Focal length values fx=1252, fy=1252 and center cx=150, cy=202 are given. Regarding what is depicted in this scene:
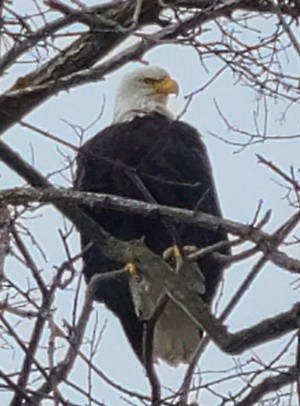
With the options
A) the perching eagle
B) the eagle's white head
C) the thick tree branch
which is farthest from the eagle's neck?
the thick tree branch

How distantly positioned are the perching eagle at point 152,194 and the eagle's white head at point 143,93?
222 mm

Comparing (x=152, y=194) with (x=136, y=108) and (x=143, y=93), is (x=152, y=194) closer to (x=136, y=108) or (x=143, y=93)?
(x=136, y=108)

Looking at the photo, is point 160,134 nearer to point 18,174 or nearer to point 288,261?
point 18,174

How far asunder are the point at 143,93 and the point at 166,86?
108 mm

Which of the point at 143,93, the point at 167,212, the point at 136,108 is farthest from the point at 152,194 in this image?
the point at 167,212

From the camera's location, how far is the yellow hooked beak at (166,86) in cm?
519

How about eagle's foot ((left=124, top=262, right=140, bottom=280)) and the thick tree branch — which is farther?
eagle's foot ((left=124, top=262, right=140, bottom=280))

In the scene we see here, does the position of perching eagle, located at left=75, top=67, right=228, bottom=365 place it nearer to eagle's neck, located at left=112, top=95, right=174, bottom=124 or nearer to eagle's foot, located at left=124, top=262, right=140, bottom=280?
eagle's neck, located at left=112, top=95, right=174, bottom=124

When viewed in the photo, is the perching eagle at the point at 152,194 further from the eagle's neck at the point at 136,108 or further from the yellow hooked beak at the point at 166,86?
the yellow hooked beak at the point at 166,86

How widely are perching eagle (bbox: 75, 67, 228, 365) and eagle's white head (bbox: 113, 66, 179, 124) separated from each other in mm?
222

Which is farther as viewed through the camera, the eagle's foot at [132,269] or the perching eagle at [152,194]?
the perching eagle at [152,194]

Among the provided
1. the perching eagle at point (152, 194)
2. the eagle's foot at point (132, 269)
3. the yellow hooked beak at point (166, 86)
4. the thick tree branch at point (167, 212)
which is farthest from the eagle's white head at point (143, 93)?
the thick tree branch at point (167, 212)

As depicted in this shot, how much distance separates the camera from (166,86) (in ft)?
17.2

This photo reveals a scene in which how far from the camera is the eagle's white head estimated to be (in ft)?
16.3
